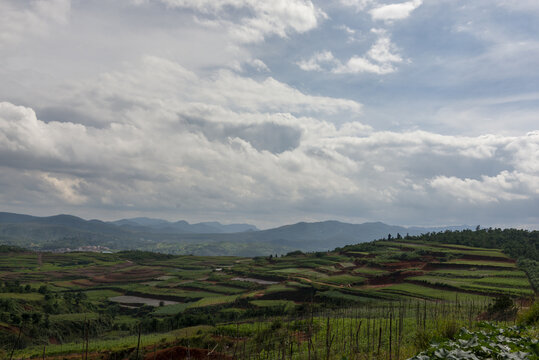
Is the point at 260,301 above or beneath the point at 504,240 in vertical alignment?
beneath

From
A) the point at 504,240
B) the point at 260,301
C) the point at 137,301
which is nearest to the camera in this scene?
the point at 260,301

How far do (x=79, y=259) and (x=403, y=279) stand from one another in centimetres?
12411

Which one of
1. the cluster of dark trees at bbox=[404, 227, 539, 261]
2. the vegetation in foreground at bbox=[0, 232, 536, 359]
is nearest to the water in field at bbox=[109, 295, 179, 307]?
the vegetation in foreground at bbox=[0, 232, 536, 359]

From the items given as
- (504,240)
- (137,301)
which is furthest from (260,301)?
(504,240)

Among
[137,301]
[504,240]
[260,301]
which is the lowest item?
[137,301]

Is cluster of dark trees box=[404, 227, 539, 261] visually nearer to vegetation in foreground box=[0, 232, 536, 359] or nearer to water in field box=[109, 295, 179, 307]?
vegetation in foreground box=[0, 232, 536, 359]

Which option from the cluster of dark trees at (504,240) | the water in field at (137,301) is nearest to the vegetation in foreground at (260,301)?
the water in field at (137,301)

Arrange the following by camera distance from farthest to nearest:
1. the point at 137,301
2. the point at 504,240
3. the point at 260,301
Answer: the point at 504,240, the point at 137,301, the point at 260,301

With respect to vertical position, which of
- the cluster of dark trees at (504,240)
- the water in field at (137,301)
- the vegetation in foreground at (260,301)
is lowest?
the water in field at (137,301)

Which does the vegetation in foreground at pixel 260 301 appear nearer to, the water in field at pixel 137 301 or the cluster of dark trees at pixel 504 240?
the water in field at pixel 137 301

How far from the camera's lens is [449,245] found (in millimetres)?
103688

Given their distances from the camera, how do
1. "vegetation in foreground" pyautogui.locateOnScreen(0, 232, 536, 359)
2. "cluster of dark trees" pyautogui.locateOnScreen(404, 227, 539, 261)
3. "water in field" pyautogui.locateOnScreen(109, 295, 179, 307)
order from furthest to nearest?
"cluster of dark trees" pyautogui.locateOnScreen(404, 227, 539, 261) < "water in field" pyautogui.locateOnScreen(109, 295, 179, 307) < "vegetation in foreground" pyautogui.locateOnScreen(0, 232, 536, 359)

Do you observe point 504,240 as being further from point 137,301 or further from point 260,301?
point 137,301

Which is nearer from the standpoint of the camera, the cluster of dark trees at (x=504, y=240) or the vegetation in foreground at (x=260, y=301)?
the vegetation in foreground at (x=260, y=301)
